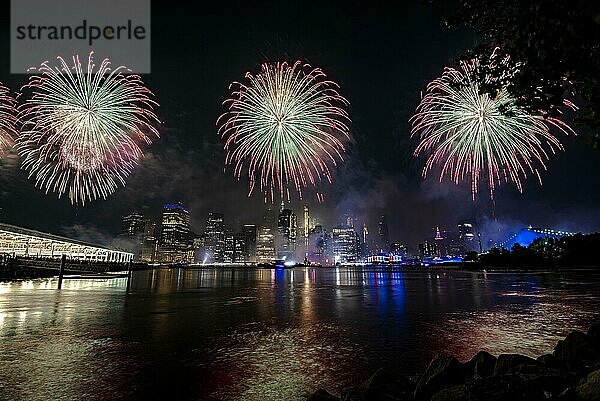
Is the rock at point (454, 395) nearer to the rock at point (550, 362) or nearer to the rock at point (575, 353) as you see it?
the rock at point (550, 362)

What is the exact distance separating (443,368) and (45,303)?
82.0ft

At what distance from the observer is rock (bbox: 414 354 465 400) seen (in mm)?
7113

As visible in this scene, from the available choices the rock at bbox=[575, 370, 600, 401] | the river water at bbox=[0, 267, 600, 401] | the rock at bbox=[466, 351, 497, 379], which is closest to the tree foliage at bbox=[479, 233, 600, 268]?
the river water at bbox=[0, 267, 600, 401]

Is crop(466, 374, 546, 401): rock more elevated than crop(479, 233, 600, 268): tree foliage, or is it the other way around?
crop(479, 233, 600, 268): tree foliage

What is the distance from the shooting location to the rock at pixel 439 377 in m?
7.11

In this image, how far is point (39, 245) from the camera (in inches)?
4267

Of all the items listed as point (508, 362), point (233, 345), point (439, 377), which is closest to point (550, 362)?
point (508, 362)

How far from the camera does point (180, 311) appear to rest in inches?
881

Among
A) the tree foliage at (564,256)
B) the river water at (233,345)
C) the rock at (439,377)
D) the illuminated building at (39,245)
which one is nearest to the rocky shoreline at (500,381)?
the rock at (439,377)

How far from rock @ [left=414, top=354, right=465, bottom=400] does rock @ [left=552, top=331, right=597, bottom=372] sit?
7.80 feet

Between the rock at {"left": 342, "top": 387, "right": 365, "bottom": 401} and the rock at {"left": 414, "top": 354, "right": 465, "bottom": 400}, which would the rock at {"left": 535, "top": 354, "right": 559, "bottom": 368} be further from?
the rock at {"left": 342, "top": 387, "right": 365, "bottom": 401}

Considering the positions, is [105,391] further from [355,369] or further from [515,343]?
[515,343]

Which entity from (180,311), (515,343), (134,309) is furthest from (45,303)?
(515,343)

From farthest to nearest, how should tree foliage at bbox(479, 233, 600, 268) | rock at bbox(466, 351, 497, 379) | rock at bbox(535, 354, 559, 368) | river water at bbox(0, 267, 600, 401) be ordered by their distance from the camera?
tree foliage at bbox(479, 233, 600, 268)
river water at bbox(0, 267, 600, 401)
rock at bbox(535, 354, 559, 368)
rock at bbox(466, 351, 497, 379)
